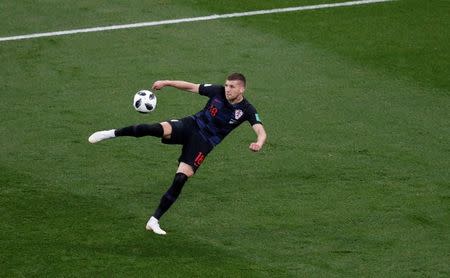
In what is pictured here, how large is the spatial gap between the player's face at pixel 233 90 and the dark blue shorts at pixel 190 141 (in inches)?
25.9

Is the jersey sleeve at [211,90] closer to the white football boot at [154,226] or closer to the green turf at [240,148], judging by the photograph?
the green turf at [240,148]

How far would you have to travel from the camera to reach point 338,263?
14.4 m

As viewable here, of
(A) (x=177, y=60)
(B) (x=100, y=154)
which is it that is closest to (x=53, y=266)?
(B) (x=100, y=154)

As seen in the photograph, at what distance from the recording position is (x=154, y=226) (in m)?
15.2

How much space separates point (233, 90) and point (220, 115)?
474 mm

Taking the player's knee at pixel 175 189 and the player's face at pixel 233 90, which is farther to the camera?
the player's face at pixel 233 90

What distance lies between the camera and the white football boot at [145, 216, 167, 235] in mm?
15148

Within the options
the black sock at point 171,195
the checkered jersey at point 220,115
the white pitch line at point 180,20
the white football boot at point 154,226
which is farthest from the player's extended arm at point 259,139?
the white pitch line at point 180,20

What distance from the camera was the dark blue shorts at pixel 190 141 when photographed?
50.8 ft

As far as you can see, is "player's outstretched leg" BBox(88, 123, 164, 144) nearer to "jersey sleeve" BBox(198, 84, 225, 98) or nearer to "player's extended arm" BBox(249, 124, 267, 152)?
"jersey sleeve" BBox(198, 84, 225, 98)

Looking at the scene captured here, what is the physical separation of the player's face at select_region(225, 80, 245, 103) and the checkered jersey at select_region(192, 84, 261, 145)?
0.40 feet

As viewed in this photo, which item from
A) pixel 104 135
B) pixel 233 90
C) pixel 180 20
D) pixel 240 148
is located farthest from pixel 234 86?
pixel 180 20

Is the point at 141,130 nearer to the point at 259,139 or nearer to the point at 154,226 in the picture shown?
the point at 154,226

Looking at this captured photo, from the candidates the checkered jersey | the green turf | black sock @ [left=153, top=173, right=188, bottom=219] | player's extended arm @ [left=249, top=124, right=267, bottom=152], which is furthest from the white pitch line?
black sock @ [left=153, top=173, right=188, bottom=219]
